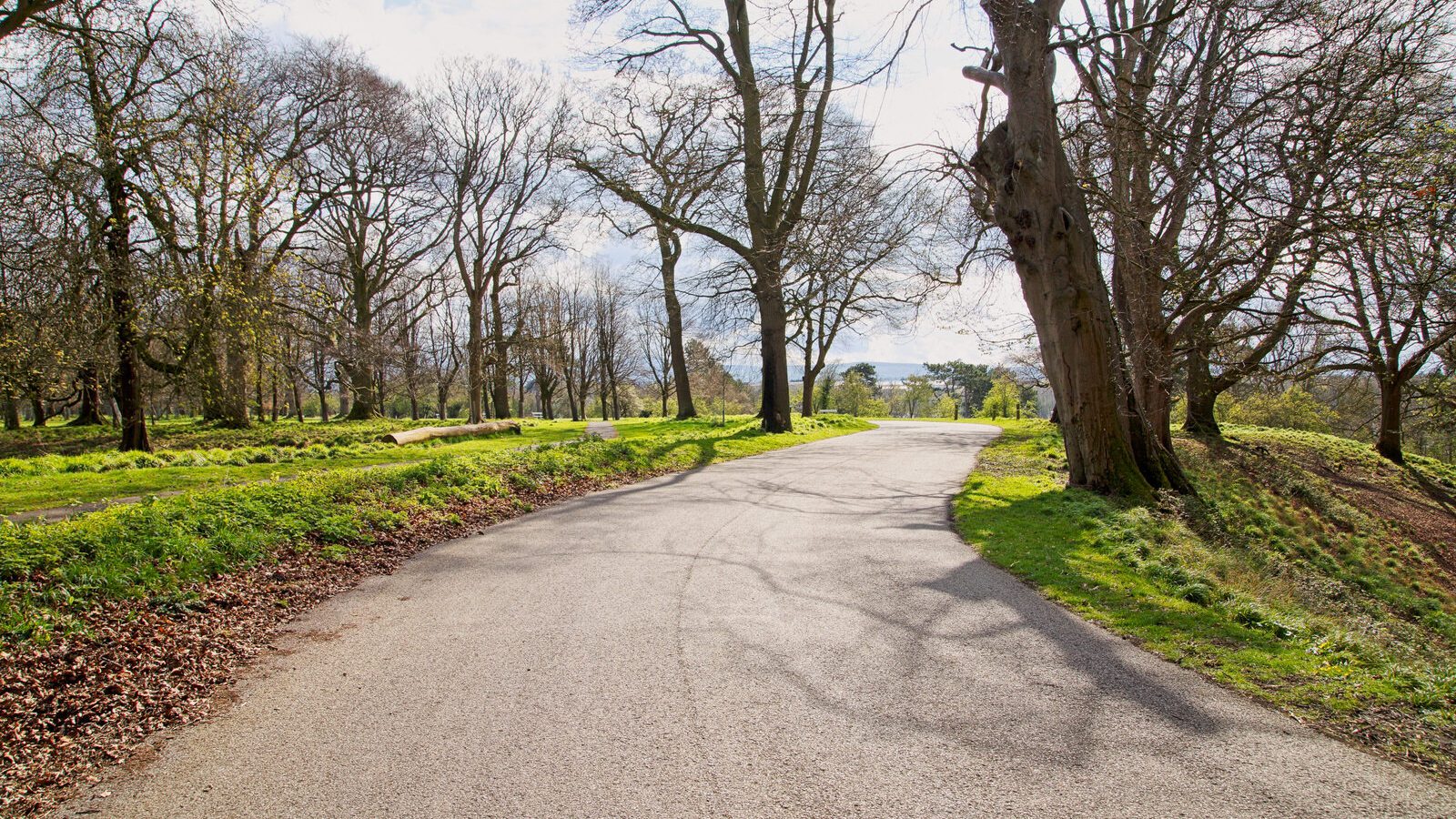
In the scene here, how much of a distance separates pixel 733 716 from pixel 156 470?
11.3m

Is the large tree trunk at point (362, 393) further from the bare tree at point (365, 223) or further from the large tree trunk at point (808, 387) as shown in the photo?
the large tree trunk at point (808, 387)

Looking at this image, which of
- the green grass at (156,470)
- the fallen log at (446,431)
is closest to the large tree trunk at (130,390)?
the green grass at (156,470)

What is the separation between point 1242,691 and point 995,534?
3.74 m

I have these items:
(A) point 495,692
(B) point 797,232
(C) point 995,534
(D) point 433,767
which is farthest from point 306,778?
(B) point 797,232

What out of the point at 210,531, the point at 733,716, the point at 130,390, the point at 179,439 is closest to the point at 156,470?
the point at 130,390

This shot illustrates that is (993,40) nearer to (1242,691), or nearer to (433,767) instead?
(1242,691)

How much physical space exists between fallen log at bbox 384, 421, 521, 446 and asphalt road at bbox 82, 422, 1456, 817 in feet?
36.6

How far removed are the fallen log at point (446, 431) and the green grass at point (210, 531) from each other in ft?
18.8

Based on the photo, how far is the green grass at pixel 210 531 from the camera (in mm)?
4230

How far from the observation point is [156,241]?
12.3 m

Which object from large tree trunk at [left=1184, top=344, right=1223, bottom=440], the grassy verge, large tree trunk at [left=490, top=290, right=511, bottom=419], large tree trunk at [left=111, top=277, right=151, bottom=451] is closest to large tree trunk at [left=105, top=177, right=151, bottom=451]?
large tree trunk at [left=111, top=277, right=151, bottom=451]

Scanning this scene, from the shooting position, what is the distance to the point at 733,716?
3.36 m

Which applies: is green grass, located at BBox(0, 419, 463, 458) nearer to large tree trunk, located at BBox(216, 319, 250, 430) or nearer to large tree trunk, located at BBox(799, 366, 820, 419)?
large tree trunk, located at BBox(216, 319, 250, 430)

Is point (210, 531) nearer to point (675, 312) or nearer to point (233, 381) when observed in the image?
point (233, 381)
